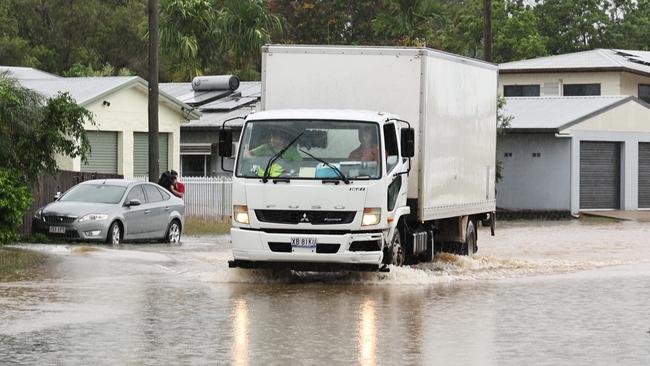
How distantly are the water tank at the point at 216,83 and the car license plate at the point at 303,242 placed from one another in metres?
33.5

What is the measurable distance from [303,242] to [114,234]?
10.5 metres

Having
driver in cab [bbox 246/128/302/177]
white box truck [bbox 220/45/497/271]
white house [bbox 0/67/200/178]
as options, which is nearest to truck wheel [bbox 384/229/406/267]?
white box truck [bbox 220/45/497/271]

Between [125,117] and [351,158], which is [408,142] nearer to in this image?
[351,158]

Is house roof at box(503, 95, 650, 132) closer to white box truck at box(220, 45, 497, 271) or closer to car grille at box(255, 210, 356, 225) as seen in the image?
white box truck at box(220, 45, 497, 271)

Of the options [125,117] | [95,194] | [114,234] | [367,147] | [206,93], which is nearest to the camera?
[367,147]

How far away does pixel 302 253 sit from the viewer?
20.2 metres

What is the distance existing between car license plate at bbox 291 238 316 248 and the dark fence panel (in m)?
11.6

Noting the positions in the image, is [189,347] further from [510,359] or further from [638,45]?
[638,45]

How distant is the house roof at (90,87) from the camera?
41.9 m

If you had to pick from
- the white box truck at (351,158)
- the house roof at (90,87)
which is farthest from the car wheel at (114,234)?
the house roof at (90,87)

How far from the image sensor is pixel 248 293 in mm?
19547

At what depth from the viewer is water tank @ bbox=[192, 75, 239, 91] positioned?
53.4 m

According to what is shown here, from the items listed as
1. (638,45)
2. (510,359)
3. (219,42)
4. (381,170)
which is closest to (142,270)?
Answer: (381,170)

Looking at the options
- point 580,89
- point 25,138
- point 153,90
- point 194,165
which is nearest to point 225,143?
point 25,138
